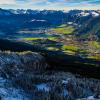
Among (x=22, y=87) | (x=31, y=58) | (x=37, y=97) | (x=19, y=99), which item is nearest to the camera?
(x=19, y=99)

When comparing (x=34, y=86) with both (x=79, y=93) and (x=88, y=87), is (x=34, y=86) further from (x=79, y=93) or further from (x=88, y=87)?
(x=88, y=87)

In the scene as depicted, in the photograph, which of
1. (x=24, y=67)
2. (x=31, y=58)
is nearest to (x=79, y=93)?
(x=24, y=67)

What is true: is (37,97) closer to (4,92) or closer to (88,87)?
(4,92)

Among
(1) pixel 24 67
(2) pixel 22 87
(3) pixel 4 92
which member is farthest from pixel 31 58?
(3) pixel 4 92

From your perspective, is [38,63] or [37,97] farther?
[38,63]

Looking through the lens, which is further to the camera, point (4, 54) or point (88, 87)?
point (4, 54)

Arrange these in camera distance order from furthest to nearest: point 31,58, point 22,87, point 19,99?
point 31,58 → point 22,87 → point 19,99

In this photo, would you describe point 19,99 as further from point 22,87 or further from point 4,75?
point 4,75

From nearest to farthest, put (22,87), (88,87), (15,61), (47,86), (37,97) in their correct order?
1. (37,97)
2. (22,87)
3. (47,86)
4. (88,87)
5. (15,61)

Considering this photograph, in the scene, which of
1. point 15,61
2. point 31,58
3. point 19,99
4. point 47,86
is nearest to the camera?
point 19,99
